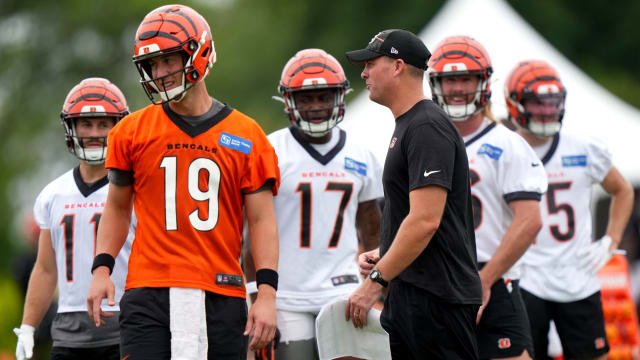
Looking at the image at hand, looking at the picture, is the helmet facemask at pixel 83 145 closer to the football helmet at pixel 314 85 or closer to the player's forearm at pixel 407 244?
the football helmet at pixel 314 85

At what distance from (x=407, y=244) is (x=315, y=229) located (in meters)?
1.63

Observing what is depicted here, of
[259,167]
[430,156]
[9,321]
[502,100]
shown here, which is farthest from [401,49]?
[9,321]

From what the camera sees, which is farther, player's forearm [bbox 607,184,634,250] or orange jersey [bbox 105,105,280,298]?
player's forearm [bbox 607,184,634,250]

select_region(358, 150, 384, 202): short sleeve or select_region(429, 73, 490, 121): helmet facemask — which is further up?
select_region(429, 73, 490, 121): helmet facemask

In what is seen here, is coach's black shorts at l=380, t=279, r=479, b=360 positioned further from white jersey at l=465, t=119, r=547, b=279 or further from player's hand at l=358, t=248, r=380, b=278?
white jersey at l=465, t=119, r=547, b=279

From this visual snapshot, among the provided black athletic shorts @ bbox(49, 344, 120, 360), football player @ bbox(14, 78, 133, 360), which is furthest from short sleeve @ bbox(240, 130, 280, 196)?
black athletic shorts @ bbox(49, 344, 120, 360)

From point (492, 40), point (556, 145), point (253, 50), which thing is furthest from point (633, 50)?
point (556, 145)

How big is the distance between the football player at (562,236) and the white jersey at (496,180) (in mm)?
954

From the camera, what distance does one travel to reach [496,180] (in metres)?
6.75

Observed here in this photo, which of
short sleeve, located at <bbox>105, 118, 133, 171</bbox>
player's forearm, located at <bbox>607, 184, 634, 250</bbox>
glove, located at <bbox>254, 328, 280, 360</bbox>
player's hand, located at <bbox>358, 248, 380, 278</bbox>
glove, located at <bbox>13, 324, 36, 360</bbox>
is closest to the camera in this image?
short sleeve, located at <bbox>105, 118, 133, 171</bbox>

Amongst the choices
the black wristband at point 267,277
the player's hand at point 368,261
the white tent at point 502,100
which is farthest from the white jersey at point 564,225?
the white tent at point 502,100

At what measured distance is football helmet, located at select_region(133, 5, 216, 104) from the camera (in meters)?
5.12

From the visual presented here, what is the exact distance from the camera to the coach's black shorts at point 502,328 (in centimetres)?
643

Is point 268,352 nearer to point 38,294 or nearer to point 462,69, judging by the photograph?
point 38,294
